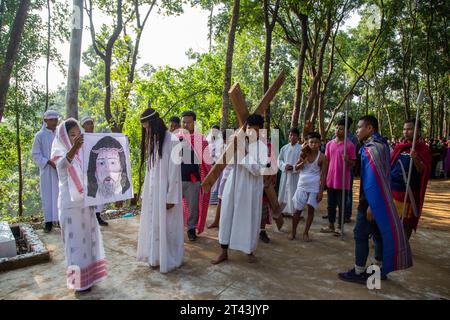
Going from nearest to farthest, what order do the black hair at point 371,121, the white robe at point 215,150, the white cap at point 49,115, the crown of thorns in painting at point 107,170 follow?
the crown of thorns in painting at point 107,170 → the black hair at point 371,121 → the white cap at point 49,115 → the white robe at point 215,150

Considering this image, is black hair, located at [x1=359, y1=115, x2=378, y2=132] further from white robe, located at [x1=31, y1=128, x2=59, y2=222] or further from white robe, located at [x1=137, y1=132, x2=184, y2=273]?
white robe, located at [x1=31, y1=128, x2=59, y2=222]

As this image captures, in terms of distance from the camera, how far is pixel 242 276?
3.77m

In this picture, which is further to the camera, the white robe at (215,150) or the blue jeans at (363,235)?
the white robe at (215,150)

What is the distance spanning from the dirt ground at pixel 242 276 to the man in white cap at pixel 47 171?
13.4 inches

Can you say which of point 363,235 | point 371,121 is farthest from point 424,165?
point 363,235

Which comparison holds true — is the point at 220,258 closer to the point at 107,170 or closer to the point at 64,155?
the point at 107,170

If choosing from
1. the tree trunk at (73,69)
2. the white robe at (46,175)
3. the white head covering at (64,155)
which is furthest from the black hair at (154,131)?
the tree trunk at (73,69)

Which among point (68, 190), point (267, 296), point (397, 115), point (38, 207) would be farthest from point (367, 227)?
point (38, 207)

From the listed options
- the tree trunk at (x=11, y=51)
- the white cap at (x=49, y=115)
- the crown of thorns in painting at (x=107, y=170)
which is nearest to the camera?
the crown of thorns in painting at (x=107, y=170)

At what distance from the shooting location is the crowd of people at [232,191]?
3336mm

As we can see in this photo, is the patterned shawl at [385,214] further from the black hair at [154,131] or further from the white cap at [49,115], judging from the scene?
the white cap at [49,115]

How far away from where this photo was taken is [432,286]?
3719 mm

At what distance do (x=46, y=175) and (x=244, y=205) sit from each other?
3597 mm

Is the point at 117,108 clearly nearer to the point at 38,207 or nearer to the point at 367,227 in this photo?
the point at 367,227
